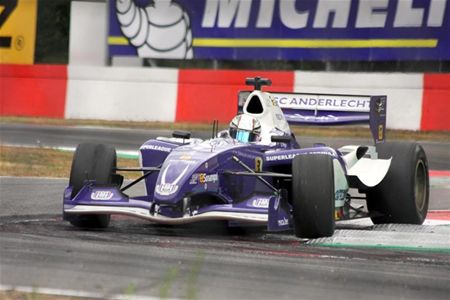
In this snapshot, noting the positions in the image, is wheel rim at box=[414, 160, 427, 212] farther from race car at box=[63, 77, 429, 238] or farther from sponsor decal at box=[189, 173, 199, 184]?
sponsor decal at box=[189, 173, 199, 184]

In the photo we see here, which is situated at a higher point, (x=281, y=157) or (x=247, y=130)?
(x=247, y=130)

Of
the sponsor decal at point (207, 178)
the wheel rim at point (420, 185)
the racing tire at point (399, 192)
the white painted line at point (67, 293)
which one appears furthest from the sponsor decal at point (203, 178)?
the white painted line at point (67, 293)

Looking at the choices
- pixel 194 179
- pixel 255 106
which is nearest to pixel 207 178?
pixel 194 179

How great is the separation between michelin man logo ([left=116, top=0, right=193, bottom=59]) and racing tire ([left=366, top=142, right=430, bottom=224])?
14631 millimetres

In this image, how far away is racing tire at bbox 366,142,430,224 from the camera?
30.9 ft

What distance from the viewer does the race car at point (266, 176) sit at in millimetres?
7926

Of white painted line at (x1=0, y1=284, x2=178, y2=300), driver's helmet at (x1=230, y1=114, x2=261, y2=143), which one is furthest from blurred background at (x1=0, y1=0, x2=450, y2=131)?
white painted line at (x1=0, y1=284, x2=178, y2=300)

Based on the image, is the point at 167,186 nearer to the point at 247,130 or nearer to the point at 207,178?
the point at 207,178

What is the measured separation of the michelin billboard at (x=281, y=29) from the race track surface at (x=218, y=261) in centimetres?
1299

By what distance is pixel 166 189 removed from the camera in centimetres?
788

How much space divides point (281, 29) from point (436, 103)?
4910mm

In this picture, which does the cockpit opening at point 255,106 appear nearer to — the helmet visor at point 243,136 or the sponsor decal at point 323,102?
the helmet visor at point 243,136

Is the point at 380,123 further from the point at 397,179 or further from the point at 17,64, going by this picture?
the point at 17,64

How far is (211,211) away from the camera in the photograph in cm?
789
